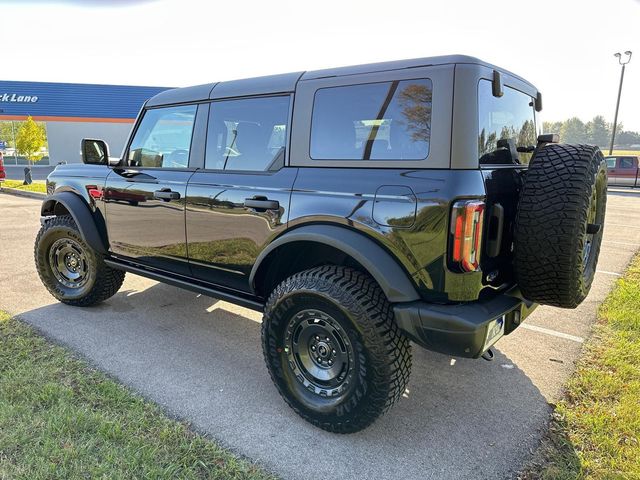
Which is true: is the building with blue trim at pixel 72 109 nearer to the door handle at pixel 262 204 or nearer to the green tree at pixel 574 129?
the door handle at pixel 262 204

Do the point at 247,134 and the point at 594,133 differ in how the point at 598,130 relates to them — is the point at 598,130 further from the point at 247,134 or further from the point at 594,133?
the point at 247,134

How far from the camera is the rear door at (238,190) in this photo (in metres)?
2.88

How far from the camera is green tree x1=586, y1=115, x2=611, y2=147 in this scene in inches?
4573

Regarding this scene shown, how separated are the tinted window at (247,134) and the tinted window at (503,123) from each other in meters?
1.22

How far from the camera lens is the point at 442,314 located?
222 cm

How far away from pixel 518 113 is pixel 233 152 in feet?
6.36

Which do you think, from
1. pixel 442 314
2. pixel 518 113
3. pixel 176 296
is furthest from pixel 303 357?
pixel 176 296

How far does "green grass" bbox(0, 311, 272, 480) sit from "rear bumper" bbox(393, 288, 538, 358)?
1.04 m

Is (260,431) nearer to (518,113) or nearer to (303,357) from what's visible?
(303,357)

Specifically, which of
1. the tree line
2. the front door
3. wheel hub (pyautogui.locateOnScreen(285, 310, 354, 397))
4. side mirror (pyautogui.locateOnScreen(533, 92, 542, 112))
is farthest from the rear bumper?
the tree line

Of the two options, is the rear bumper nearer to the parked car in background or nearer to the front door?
the front door

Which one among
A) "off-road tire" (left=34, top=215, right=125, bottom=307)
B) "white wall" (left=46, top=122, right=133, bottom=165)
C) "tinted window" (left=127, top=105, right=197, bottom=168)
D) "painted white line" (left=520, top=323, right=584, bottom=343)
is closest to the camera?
"tinted window" (left=127, top=105, right=197, bottom=168)

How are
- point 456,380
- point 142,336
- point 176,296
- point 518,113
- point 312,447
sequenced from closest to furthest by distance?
point 312,447 < point 518,113 < point 456,380 < point 142,336 < point 176,296

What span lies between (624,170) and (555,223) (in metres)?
23.1
